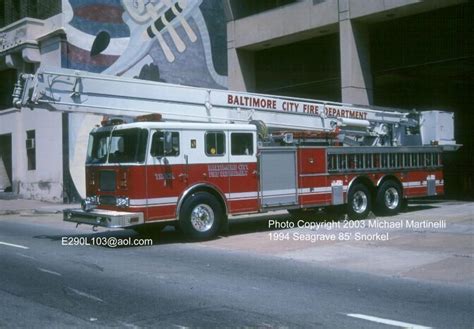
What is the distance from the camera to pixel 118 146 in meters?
12.4

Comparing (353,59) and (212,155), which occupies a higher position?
(353,59)

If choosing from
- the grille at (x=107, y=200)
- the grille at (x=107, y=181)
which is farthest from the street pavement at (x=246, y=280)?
the grille at (x=107, y=181)

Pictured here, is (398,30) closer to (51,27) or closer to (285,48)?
(285,48)

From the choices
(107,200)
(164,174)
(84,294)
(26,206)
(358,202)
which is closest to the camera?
(84,294)

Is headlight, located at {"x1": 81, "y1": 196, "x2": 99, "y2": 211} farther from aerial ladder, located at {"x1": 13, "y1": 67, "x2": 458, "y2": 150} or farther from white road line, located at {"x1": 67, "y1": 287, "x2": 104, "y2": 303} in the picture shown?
white road line, located at {"x1": 67, "y1": 287, "x2": 104, "y2": 303}

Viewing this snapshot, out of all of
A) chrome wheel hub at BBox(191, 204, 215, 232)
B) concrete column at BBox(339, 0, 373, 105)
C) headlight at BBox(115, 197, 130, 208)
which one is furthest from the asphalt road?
concrete column at BBox(339, 0, 373, 105)

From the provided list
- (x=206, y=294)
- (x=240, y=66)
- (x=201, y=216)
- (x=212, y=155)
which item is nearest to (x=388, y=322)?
(x=206, y=294)

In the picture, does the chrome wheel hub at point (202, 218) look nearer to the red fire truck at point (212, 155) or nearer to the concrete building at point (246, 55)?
the red fire truck at point (212, 155)

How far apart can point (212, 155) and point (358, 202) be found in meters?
5.09

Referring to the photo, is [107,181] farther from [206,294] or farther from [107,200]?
[206,294]

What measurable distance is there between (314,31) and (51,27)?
476 inches

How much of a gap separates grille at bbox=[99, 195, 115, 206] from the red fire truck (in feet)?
0.14

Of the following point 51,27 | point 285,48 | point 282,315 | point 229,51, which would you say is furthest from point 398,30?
point 282,315

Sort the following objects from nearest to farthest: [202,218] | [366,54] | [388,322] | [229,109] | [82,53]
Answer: [388,322], [202,218], [229,109], [366,54], [82,53]
